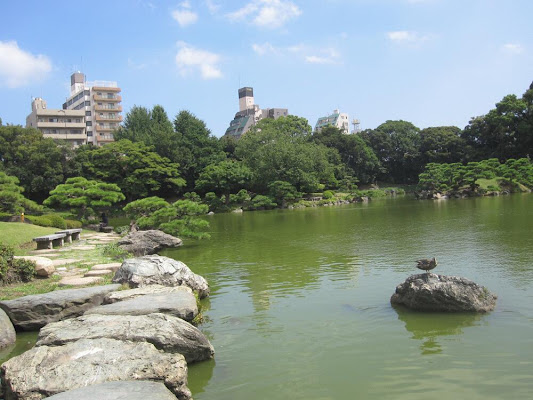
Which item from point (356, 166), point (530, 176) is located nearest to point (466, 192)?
point (530, 176)

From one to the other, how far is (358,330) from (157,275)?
3.67 m

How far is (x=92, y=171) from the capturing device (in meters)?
35.8

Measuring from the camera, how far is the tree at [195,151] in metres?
41.0

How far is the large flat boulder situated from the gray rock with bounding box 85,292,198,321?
2006 millimetres

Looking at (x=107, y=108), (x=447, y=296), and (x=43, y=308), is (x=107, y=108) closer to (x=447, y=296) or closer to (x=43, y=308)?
(x=43, y=308)

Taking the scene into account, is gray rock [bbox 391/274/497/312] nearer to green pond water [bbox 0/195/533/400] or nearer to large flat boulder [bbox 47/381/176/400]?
green pond water [bbox 0/195/533/400]

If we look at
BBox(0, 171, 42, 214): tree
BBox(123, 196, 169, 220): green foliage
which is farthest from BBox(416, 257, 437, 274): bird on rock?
BBox(0, 171, 42, 214): tree

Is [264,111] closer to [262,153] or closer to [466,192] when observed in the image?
[262,153]

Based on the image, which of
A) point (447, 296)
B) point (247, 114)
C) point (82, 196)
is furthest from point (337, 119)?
point (447, 296)

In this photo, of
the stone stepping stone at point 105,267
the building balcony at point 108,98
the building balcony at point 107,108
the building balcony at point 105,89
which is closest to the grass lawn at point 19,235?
the stone stepping stone at point 105,267

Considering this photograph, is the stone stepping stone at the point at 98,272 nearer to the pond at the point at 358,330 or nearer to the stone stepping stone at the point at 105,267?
the stone stepping stone at the point at 105,267

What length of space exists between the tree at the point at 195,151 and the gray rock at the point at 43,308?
1368 inches

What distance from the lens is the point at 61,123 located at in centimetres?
5603

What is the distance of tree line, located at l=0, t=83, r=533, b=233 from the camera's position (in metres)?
35.1
